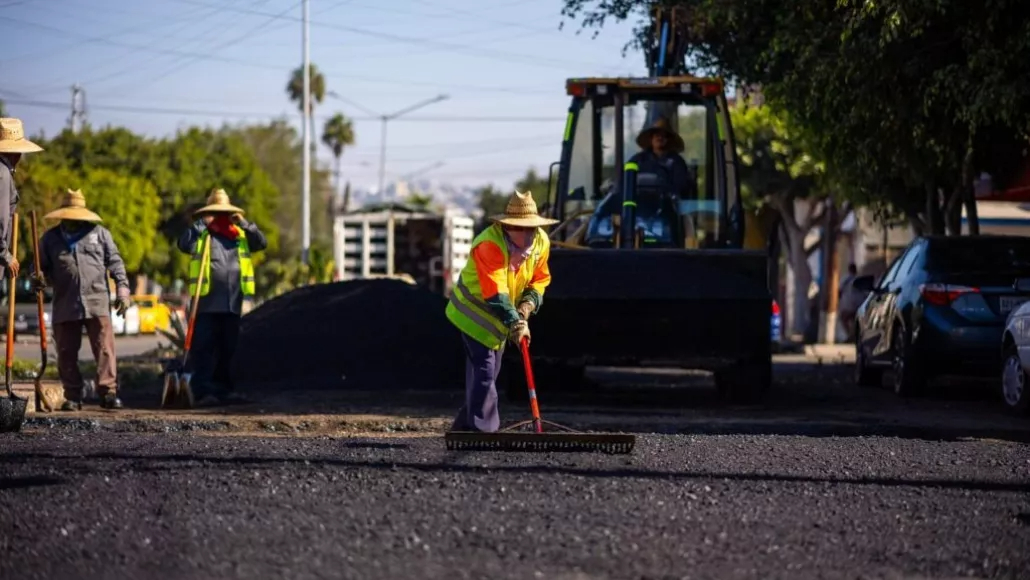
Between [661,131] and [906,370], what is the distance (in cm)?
345

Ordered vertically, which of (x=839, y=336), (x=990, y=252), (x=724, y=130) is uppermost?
(x=724, y=130)

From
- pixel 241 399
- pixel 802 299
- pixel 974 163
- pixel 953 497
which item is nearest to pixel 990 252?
pixel 974 163

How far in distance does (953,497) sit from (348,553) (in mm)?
3411

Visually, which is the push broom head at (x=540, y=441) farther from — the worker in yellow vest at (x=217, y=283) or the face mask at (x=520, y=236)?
the worker in yellow vest at (x=217, y=283)

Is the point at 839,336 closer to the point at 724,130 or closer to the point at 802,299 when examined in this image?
the point at 802,299

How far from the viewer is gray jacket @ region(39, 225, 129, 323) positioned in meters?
13.8

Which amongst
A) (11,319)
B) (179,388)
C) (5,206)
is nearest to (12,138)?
(5,206)

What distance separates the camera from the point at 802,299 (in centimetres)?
4325

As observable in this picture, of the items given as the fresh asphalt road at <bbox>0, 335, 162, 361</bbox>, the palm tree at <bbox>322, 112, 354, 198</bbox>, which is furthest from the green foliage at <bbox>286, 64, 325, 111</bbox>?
the fresh asphalt road at <bbox>0, 335, 162, 361</bbox>

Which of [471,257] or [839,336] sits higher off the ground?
[471,257]

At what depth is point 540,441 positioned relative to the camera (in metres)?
9.30

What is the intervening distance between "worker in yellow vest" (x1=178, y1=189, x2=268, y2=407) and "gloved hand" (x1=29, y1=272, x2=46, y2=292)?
1.41m

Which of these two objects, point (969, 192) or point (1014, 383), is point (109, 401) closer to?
point (1014, 383)

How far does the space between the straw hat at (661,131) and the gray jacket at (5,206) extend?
267 inches
